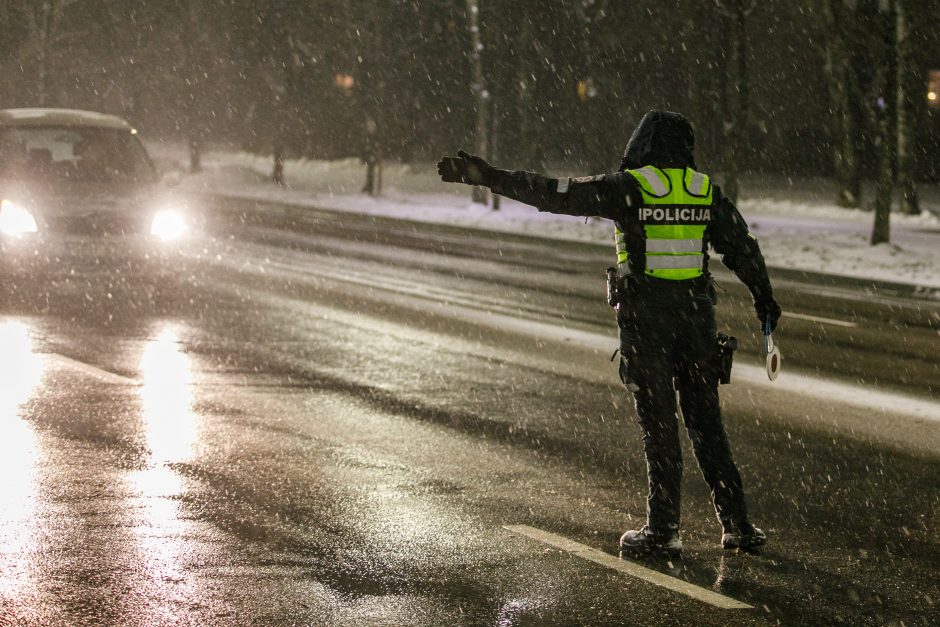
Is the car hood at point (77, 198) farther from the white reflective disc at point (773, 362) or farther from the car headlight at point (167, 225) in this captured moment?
the white reflective disc at point (773, 362)

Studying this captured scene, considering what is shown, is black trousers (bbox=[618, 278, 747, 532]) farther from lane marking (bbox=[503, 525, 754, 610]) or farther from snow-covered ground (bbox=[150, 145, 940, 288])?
snow-covered ground (bbox=[150, 145, 940, 288])

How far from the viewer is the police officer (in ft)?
18.9

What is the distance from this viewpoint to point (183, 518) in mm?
6180

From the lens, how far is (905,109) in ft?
89.2

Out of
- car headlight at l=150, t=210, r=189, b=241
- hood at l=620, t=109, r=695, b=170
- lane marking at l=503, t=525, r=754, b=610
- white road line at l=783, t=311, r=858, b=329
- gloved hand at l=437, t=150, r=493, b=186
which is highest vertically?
hood at l=620, t=109, r=695, b=170

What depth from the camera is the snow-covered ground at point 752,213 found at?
22359mm

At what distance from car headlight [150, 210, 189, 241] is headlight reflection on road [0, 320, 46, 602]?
9.33 feet

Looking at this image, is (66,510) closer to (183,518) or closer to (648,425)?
(183,518)

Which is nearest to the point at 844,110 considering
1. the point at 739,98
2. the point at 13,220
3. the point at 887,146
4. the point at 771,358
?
the point at 739,98

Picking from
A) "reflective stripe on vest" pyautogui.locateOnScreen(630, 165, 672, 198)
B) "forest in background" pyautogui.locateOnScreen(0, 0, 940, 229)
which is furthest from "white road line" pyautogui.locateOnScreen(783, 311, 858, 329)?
"forest in background" pyautogui.locateOnScreen(0, 0, 940, 229)

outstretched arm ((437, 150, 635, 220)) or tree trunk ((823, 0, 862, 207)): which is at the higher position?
tree trunk ((823, 0, 862, 207))

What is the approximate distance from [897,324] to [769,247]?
949cm

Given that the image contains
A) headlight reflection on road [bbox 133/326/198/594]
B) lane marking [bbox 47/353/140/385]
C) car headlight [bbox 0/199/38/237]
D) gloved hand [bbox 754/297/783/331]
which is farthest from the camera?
car headlight [bbox 0/199/38/237]

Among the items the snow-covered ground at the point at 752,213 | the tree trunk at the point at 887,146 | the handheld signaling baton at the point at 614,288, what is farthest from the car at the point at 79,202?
the tree trunk at the point at 887,146
